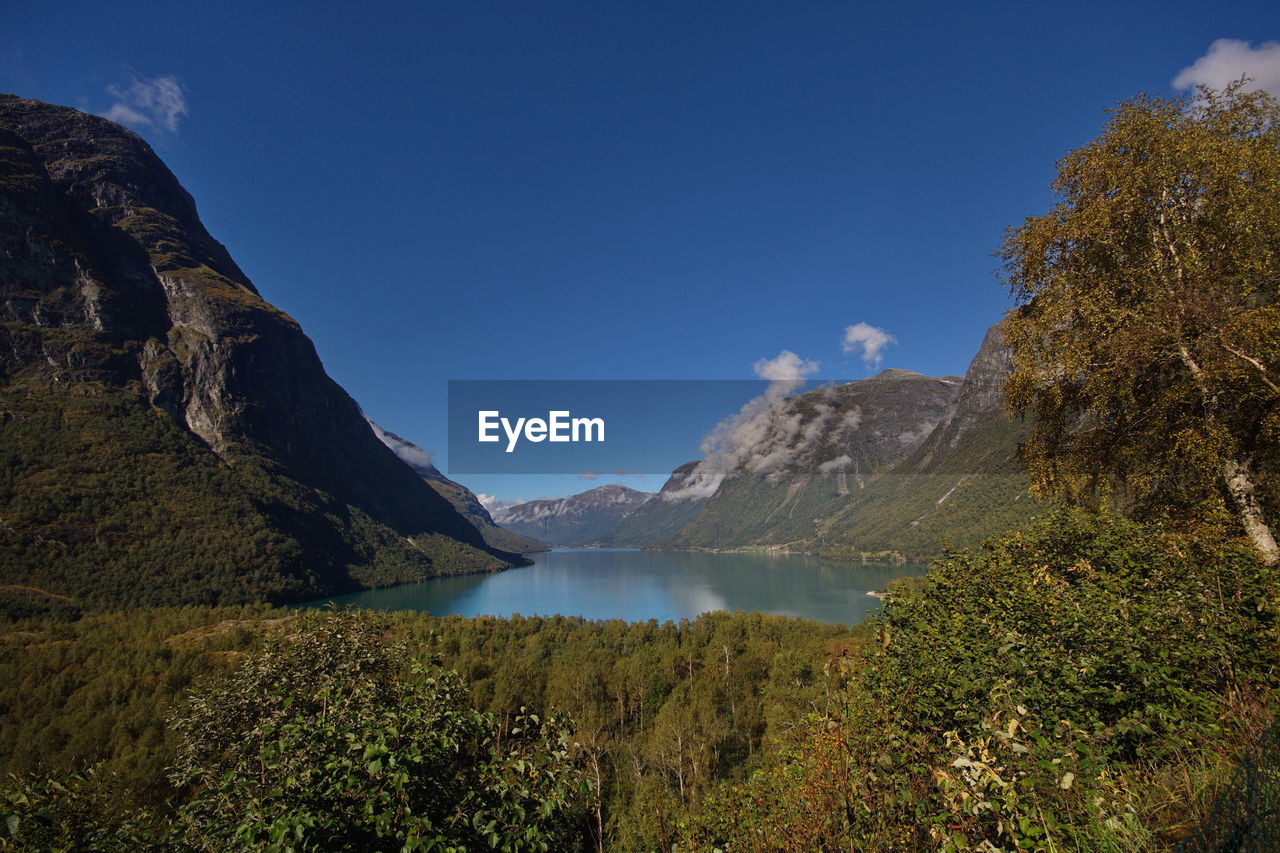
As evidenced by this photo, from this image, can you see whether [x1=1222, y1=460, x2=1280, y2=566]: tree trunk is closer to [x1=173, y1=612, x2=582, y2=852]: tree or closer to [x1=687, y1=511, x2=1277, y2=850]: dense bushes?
[x1=687, y1=511, x2=1277, y2=850]: dense bushes

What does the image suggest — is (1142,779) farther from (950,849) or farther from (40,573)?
(40,573)

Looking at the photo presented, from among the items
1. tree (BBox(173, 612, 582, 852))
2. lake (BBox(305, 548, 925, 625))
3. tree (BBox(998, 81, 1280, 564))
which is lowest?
lake (BBox(305, 548, 925, 625))

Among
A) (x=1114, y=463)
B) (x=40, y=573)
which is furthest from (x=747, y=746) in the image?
(x=40, y=573)

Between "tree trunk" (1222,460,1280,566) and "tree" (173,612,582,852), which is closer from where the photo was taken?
"tree" (173,612,582,852)

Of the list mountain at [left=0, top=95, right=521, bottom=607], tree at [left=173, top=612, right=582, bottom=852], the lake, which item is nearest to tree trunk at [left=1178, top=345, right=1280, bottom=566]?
tree at [left=173, top=612, right=582, bottom=852]

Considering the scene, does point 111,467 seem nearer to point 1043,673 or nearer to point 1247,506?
point 1043,673

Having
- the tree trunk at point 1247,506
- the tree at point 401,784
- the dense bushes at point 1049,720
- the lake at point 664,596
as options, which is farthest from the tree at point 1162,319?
the lake at point 664,596

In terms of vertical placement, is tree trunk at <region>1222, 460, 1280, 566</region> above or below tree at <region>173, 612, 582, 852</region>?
above
